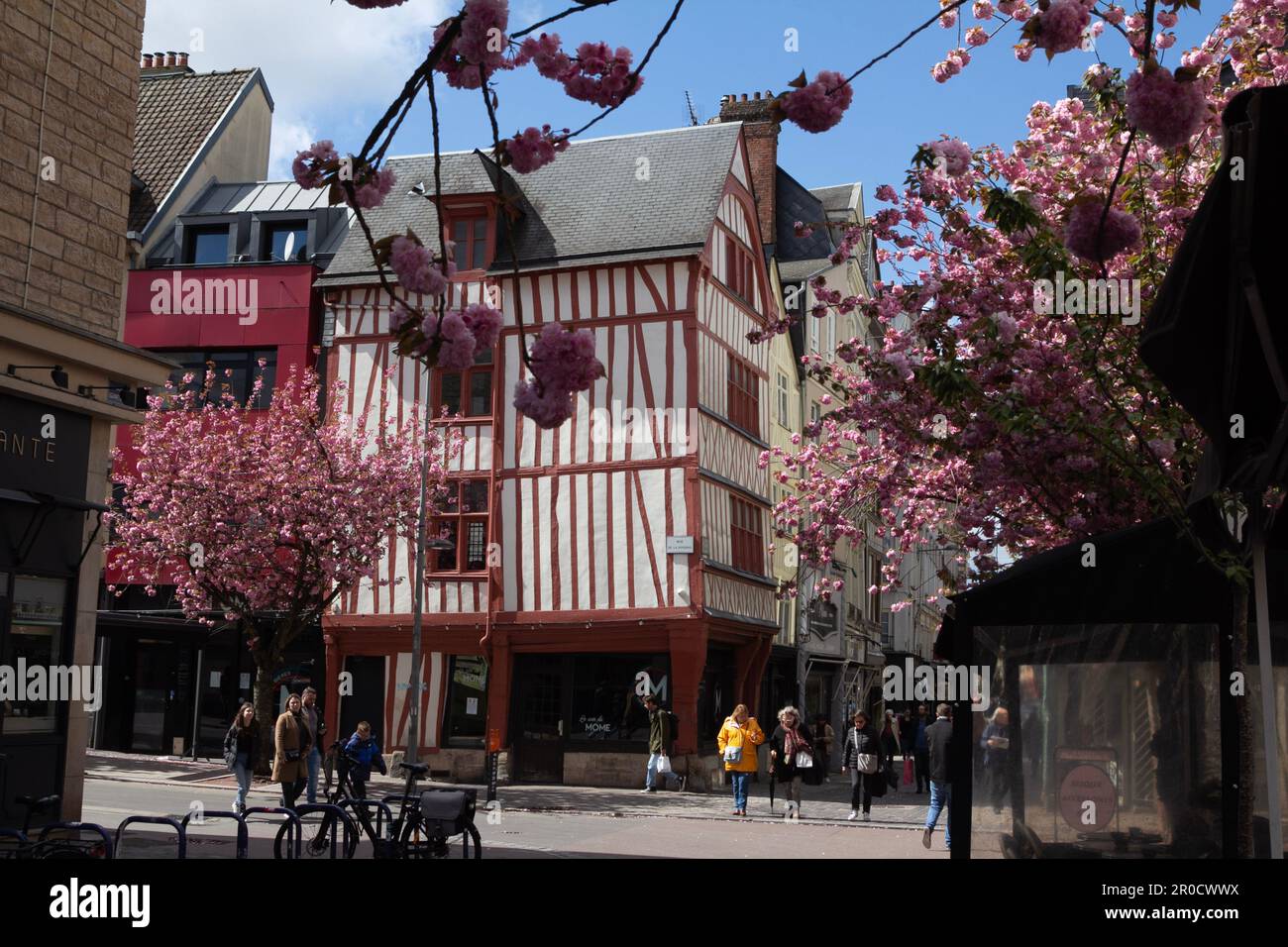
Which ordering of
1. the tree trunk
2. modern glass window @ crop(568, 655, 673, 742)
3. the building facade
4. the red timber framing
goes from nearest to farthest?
the tree trunk
the building facade
the red timber framing
modern glass window @ crop(568, 655, 673, 742)

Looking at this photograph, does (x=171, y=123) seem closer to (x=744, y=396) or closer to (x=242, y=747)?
(x=744, y=396)

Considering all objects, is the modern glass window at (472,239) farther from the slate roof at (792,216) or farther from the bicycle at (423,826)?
the bicycle at (423,826)

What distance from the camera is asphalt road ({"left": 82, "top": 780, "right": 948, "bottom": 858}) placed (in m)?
15.2

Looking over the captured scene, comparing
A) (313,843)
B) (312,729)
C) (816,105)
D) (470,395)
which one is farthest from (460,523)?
(816,105)

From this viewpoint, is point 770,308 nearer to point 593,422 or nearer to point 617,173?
point 617,173

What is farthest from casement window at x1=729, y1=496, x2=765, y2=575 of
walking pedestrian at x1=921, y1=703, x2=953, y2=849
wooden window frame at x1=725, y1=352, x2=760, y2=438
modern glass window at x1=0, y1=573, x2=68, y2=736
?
modern glass window at x1=0, y1=573, x2=68, y2=736

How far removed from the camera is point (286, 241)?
3288 centimetres

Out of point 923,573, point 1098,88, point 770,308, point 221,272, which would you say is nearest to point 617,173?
point 770,308

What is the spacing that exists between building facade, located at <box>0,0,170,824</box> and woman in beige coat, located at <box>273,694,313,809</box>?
315 centimetres

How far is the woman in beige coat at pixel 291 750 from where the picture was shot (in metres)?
17.1

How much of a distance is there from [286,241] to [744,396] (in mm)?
11114

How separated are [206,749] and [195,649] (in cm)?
220

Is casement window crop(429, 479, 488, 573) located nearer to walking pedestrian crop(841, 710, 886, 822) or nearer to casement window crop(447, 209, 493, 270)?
casement window crop(447, 209, 493, 270)

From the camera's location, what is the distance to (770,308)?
34031mm
